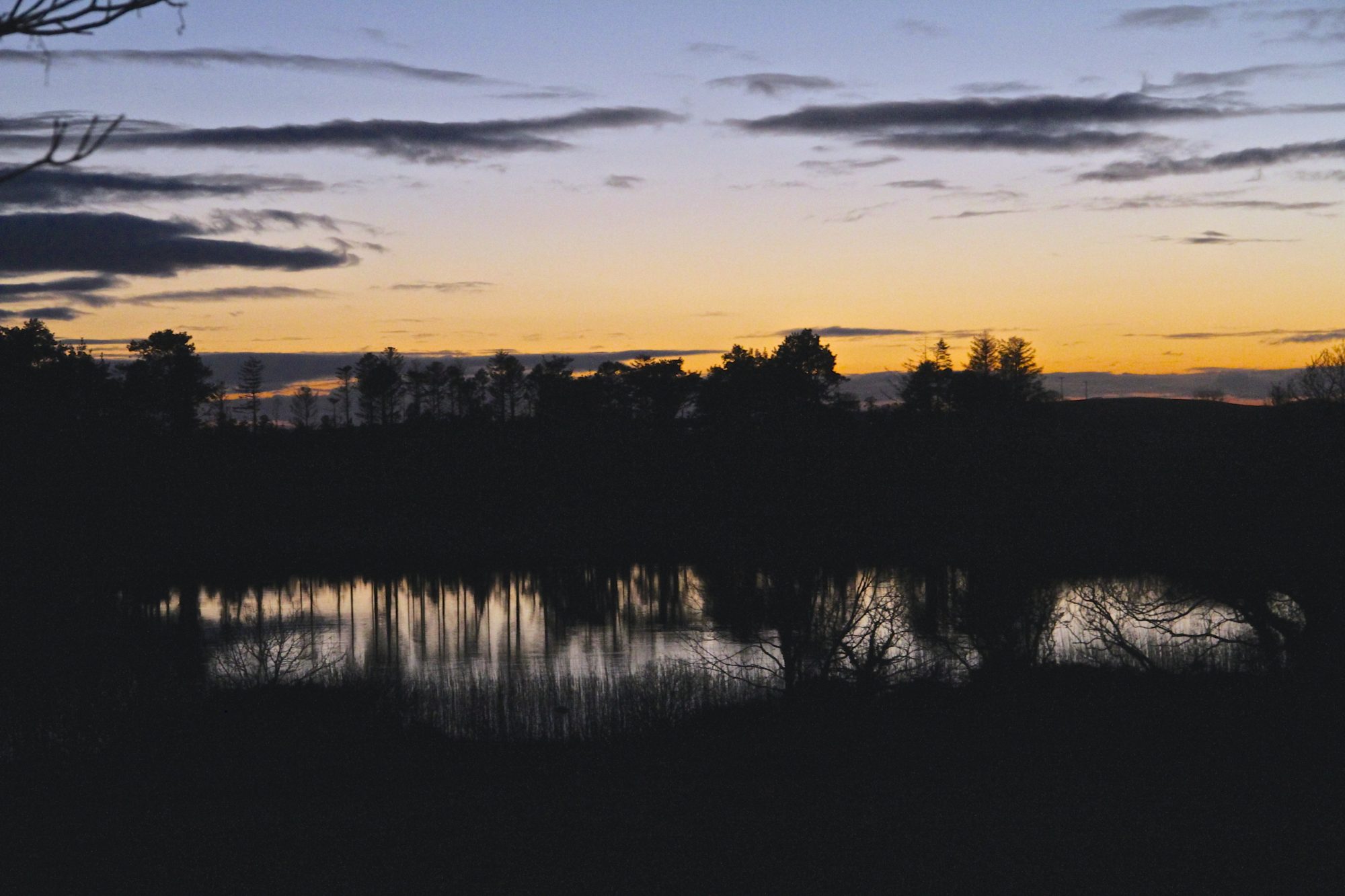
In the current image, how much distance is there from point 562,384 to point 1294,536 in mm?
91165

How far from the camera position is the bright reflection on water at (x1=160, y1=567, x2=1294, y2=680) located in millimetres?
28875

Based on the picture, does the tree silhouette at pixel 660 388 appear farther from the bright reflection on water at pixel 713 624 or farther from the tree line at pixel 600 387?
the bright reflection on water at pixel 713 624

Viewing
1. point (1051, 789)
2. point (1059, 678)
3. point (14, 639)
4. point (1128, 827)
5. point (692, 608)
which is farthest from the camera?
point (692, 608)

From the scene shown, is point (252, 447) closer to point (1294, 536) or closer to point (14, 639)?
point (14, 639)

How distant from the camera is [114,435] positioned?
3048cm

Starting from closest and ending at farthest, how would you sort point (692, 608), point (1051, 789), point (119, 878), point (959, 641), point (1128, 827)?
1. point (119, 878)
2. point (1128, 827)
3. point (1051, 789)
4. point (959, 641)
5. point (692, 608)

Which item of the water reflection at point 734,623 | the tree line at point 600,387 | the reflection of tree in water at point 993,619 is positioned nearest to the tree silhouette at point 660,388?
the tree line at point 600,387

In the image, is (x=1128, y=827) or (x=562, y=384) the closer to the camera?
(x=1128, y=827)

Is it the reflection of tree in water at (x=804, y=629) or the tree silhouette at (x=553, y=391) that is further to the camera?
the tree silhouette at (x=553, y=391)

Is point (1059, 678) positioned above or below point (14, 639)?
below

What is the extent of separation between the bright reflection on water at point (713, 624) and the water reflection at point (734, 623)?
0.11m

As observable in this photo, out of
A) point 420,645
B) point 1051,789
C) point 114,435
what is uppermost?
point 114,435

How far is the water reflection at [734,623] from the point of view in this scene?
92.7 ft

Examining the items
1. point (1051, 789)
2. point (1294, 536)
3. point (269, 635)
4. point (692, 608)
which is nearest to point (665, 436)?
point (692, 608)
